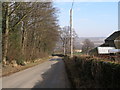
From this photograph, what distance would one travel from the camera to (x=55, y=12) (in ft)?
120

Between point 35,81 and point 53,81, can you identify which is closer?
point 35,81

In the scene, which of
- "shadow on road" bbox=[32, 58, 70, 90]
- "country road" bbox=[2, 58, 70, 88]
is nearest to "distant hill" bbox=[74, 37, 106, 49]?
"shadow on road" bbox=[32, 58, 70, 90]

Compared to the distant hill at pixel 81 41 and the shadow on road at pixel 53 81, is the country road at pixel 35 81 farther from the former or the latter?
the distant hill at pixel 81 41

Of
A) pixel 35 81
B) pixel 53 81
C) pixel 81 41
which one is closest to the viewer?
pixel 35 81

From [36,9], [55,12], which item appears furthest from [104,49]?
[36,9]

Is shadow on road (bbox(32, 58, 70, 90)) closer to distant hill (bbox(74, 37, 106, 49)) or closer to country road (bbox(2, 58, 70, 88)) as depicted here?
country road (bbox(2, 58, 70, 88))

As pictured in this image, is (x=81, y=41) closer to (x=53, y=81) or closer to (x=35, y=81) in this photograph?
(x=53, y=81)

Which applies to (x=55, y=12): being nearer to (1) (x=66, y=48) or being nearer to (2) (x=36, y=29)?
(2) (x=36, y=29)

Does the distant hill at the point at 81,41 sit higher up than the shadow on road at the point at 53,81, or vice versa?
the distant hill at the point at 81,41

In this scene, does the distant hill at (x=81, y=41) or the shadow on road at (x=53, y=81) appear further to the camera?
the distant hill at (x=81, y=41)

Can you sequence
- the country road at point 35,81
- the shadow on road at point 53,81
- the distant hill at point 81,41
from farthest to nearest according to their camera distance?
the distant hill at point 81,41
the country road at point 35,81
the shadow on road at point 53,81

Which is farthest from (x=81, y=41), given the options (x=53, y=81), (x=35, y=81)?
(x=35, y=81)

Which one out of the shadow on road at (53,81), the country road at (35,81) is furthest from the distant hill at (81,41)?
the country road at (35,81)

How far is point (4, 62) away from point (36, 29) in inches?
734
